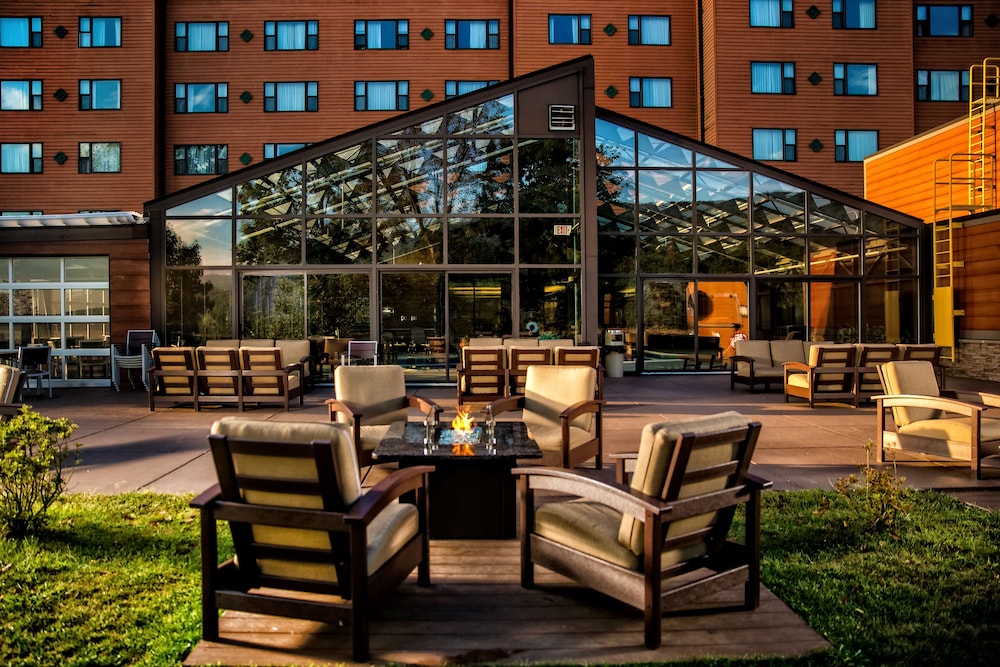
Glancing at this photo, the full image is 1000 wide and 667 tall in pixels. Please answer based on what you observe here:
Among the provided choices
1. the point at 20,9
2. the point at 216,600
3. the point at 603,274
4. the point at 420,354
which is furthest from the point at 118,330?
the point at 20,9

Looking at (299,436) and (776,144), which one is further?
(776,144)

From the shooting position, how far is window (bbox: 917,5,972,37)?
72.9ft

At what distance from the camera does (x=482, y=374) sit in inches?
377

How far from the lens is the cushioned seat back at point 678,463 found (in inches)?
103

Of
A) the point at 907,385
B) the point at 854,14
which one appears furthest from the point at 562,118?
the point at 854,14

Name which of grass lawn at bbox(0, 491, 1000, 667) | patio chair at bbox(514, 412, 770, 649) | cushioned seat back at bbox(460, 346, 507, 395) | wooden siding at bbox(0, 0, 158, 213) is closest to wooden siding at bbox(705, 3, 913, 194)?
cushioned seat back at bbox(460, 346, 507, 395)

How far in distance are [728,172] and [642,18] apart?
31.9ft

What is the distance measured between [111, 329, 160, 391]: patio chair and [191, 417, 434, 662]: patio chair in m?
10.5

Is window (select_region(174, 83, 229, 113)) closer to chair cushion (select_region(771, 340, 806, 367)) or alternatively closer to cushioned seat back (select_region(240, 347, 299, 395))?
cushioned seat back (select_region(240, 347, 299, 395))

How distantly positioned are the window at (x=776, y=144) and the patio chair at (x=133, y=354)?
18.2 meters

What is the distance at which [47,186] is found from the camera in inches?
827

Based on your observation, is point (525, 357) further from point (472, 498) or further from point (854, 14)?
point (854, 14)

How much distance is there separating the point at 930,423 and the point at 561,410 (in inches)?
128

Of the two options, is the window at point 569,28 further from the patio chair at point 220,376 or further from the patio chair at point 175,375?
the patio chair at point 175,375
